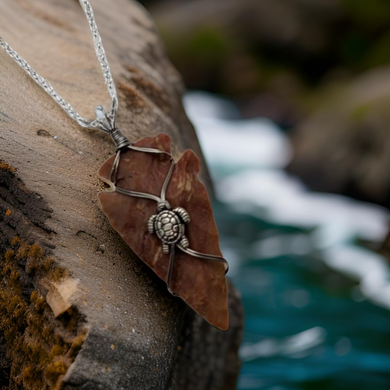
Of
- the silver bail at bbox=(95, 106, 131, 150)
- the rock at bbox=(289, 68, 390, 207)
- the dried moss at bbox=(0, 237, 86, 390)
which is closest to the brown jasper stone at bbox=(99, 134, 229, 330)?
the silver bail at bbox=(95, 106, 131, 150)

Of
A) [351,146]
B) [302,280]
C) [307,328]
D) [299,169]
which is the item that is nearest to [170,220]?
[307,328]

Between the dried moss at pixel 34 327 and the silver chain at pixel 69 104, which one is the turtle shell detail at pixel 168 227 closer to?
the dried moss at pixel 34 327

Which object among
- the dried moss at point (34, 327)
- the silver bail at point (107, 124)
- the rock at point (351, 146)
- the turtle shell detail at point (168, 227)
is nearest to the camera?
the dried moss at point (34, 327)

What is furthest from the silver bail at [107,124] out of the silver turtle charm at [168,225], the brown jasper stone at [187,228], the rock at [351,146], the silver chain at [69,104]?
the rock at [351,146]

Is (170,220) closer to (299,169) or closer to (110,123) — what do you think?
(110,123)

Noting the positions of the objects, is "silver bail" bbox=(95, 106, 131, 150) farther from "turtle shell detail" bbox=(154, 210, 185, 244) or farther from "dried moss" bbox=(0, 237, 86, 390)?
"dried moss" bbox=(0, 237, 86, 390)

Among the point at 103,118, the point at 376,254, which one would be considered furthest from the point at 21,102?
the point at 376,254
